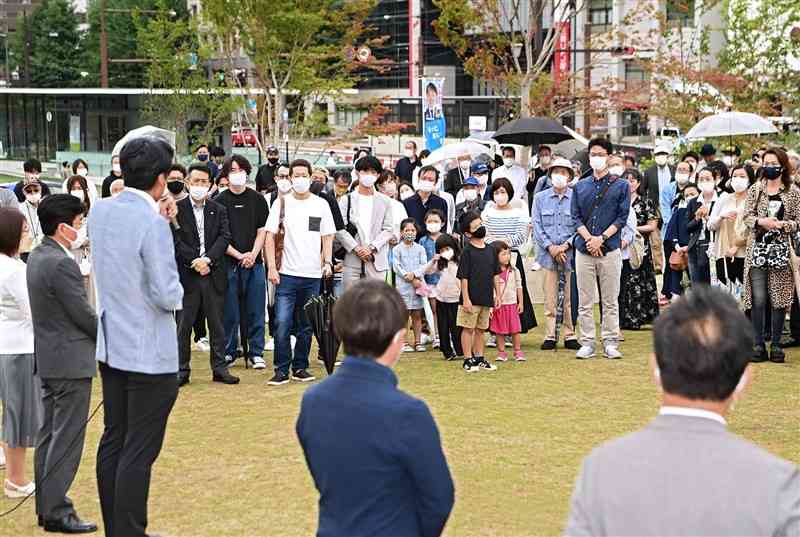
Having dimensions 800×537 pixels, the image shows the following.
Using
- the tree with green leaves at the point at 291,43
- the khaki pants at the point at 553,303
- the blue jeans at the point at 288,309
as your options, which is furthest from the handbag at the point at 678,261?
the tree with green leaves at the point at 291,43

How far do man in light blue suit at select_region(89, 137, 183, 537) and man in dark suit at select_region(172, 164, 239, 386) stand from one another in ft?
16.3

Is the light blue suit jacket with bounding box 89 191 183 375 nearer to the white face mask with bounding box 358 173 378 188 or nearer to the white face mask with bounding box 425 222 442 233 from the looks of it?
the white face mask with bounding box 358 173 378 188

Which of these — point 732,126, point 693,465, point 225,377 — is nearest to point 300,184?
point 225,377

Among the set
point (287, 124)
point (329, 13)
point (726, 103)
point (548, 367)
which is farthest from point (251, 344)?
point (287, 124)

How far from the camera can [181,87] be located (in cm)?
3850

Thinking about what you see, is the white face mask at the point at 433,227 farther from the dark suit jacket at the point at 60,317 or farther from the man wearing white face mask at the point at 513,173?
the dark suit jacket at the point at 60,317

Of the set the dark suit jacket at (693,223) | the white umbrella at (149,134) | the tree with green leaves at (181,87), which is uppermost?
the tree with green leaves at (181,87)

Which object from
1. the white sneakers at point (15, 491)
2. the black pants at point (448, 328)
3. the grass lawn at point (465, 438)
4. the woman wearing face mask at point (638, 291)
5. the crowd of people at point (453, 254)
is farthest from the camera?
the woman wearing face mask at point (638, 291)

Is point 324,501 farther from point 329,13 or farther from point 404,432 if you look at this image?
point 329,13

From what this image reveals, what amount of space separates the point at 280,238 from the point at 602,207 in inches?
123

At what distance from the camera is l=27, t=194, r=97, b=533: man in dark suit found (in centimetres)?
668

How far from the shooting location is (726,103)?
90.1ft

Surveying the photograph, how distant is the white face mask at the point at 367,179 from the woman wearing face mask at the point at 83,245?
261 centimetres

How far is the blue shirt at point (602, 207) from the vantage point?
38.8 ft
